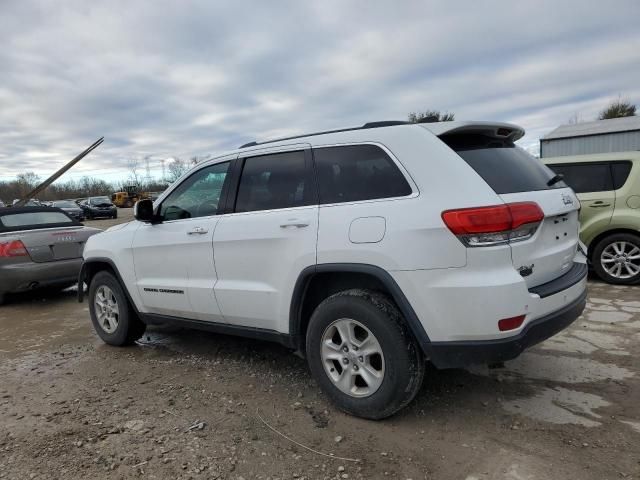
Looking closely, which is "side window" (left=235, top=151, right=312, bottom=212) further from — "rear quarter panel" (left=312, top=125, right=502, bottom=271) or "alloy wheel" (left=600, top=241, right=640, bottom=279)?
"alloy wheel" (left=600, top=241, right=640, bottom=279)

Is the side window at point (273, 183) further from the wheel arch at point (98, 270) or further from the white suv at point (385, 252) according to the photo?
the wheel arch at point (98, 270)

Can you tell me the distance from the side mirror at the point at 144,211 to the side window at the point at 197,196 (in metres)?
0.10

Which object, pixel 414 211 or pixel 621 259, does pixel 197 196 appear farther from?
pixel 621 259

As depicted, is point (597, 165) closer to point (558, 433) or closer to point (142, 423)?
point (558, 433)

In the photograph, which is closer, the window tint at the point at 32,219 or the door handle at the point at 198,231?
the door handle at the point at 198,231

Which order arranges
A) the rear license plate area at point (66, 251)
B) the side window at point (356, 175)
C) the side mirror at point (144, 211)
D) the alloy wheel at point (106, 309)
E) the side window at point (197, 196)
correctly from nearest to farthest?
1. the side window at point (356, 175)
2. the side window at point (197, 196)
3. the side mirror at point (144, 211)
4. the alloy wheel at point (106, 309)
5. the rear license plate area at point (66, 251)

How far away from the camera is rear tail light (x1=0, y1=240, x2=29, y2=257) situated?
6.82 m

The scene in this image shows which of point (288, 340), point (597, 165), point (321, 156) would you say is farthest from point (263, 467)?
point (597, 165)

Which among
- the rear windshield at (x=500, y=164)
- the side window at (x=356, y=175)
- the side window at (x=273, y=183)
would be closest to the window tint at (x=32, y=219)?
the side window at (x=273, y=183)

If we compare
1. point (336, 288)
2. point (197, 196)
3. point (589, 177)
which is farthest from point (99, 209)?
point (336, 288)

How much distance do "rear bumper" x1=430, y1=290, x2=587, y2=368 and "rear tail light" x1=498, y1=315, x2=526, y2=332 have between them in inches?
2.2

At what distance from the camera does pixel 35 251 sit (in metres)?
6.98

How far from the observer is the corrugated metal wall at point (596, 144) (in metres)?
23.8

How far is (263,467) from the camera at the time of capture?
107 inches
